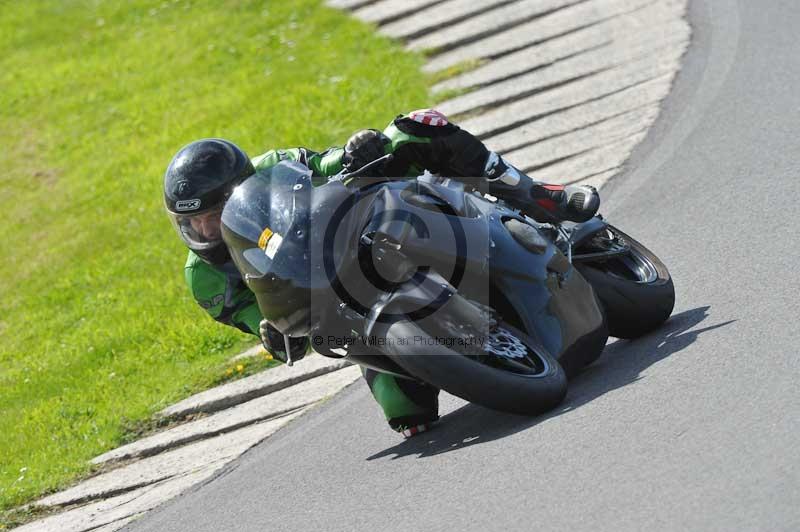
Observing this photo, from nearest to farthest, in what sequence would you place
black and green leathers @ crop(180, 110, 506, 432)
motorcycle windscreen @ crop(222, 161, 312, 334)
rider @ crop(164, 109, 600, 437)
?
motorcycle windscreen @ crop(222, 161, 312, 334) → rider @ crop(164, 109, 600, 437) → black and green leathers @ crop(180, 110, 506, 432)

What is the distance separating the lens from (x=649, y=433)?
14.4 feet

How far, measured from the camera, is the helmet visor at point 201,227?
554 centimetres

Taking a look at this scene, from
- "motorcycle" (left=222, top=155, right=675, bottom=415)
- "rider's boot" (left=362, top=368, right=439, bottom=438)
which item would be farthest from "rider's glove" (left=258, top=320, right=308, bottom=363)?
"rider's boot" (left=362, top=368, right=439, bottom=438)

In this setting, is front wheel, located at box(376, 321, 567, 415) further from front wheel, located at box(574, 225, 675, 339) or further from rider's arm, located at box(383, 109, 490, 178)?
rider's arm, located at box(383, 109, 490, 178)

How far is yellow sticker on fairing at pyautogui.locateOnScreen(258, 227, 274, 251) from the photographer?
461 centimetres

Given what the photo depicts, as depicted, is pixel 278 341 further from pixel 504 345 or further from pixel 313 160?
pixel 313 160

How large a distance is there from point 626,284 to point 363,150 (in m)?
1.46

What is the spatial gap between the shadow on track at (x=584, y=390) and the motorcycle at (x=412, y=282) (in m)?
0.12

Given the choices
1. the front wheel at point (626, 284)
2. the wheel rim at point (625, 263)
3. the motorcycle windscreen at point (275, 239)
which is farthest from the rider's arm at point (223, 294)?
the wheel rim at point (625, 263)

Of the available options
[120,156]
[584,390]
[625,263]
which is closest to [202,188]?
[584,390]

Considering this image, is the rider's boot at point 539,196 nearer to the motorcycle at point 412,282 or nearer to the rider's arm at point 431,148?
the rider's arm at point 431,148

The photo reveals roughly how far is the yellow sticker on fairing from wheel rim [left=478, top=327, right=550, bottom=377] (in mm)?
927

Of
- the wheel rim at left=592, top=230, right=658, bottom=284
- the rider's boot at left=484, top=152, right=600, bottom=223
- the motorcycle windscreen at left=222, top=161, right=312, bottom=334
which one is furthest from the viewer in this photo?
the wheel rim at left=592, top=230, right=658, bottom=284

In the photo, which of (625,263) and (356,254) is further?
(625,263)
